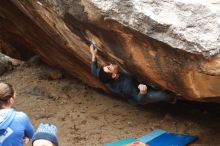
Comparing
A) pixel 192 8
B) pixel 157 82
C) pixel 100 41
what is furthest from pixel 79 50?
pixel 192 8

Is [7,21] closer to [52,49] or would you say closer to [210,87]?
[52,49]

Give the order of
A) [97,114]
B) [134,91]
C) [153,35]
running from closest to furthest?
1. [153,35]
2. [134,91]
3. [97,114]

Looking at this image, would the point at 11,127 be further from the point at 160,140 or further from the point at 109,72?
the point at 160,140

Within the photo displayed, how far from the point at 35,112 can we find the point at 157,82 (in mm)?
2787

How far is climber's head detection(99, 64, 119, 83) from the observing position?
206 inches

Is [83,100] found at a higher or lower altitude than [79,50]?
lower

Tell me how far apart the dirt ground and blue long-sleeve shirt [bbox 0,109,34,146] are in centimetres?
246

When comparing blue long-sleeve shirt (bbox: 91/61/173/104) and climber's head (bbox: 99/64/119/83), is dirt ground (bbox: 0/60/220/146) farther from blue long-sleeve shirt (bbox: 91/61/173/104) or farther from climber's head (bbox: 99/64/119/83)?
climber's head (bbox: 99/64/119/83)

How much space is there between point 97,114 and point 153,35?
2803 millimetres

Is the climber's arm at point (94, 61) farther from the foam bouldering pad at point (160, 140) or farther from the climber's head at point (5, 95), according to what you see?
the climber's head at point (5, 95)

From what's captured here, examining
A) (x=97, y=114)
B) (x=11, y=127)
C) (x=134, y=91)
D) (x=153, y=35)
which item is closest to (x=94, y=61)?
(x=134, y=91)

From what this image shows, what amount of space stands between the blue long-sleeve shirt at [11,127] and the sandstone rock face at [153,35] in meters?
1.51

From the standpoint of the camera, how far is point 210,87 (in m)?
4.35

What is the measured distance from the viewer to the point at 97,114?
6.80 m
